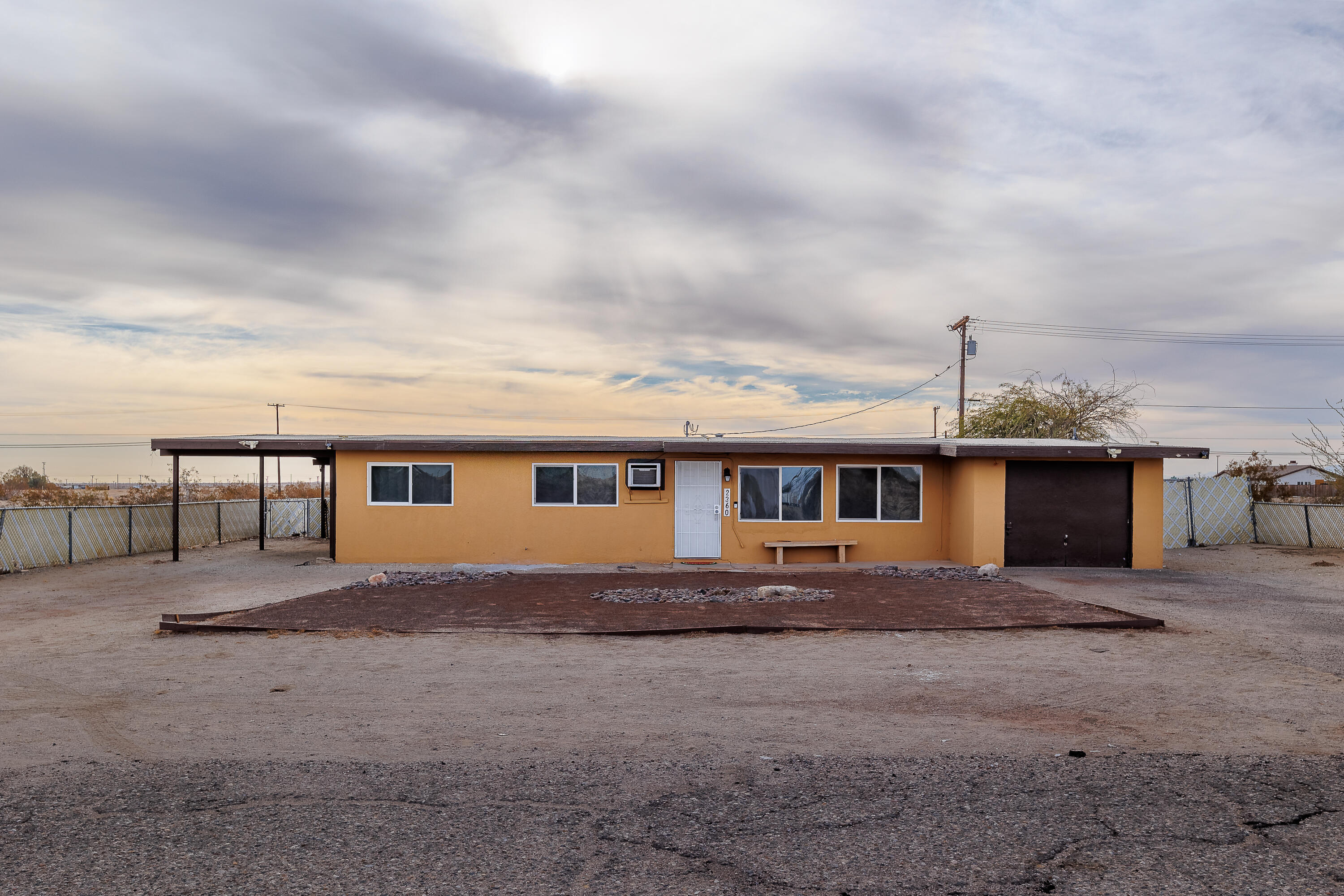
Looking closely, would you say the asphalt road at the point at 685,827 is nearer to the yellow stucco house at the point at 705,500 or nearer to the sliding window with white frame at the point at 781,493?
the yellow stucco house at the point at 705,500

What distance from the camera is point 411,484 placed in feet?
57.8

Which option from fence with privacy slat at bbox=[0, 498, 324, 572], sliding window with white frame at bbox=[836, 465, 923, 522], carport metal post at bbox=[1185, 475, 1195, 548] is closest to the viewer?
fence with privacy slat at bbox=[0, 498, 324, 572]

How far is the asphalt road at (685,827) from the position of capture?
360 cm

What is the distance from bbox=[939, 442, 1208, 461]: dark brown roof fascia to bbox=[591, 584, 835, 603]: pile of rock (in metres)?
5.34

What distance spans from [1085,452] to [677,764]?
45.4 feet

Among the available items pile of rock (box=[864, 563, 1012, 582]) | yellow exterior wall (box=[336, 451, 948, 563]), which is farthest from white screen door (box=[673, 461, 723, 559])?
pile of rock (box=[864, 563, 1012, 582])

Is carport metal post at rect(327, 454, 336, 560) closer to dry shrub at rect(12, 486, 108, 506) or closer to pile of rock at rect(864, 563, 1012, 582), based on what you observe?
pile of rock at rect(864, 563, 1012, 582)

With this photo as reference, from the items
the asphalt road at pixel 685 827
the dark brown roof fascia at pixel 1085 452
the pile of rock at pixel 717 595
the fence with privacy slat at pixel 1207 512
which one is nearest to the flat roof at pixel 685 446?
the dark brown roof fascia at pixel 1085 452

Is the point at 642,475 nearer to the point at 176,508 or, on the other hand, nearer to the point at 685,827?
the point at 176,508

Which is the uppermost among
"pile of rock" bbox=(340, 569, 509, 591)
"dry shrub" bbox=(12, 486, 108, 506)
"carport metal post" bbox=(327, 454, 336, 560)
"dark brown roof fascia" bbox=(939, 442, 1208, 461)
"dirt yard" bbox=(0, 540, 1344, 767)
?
"dark brown roof fascia" bbox=(939, 442, 1208, 461)

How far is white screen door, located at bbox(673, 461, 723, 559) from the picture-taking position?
17703mm

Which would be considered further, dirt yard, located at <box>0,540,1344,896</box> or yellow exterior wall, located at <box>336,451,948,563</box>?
yellow exterior wall, located at <box>336,451,948,563</box>

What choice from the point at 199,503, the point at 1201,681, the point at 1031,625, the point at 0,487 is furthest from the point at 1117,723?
the point at 0,487

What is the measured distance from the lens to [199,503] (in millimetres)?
22953
